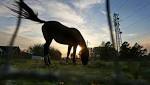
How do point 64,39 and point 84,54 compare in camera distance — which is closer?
point 64,39

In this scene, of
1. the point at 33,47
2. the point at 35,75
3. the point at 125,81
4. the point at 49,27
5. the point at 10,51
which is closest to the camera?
the point at 35,75

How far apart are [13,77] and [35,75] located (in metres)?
0.11

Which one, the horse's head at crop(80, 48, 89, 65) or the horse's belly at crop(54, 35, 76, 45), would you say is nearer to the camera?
the horse's belly at crop(54, 35, 76, 45)

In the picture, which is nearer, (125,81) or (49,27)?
(125,81)

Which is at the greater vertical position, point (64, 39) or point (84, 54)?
point (64, 39)

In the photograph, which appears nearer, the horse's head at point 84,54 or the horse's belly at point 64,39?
the horse's belly at point 64,39

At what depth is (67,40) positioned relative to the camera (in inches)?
774

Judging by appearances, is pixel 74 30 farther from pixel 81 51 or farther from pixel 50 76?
pixel 50 76

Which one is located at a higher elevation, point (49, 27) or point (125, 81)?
point (49, 27)

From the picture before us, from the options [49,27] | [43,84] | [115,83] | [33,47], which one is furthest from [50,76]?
[33,47]

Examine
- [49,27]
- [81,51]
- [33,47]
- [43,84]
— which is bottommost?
[43,84]

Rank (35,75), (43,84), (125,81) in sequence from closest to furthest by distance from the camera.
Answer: (35,75), (125,81), (43,84)

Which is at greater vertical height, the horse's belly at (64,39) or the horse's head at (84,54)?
the horse's belly at (64,39)

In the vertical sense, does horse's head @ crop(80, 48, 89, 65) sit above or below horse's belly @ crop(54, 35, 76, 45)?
below
